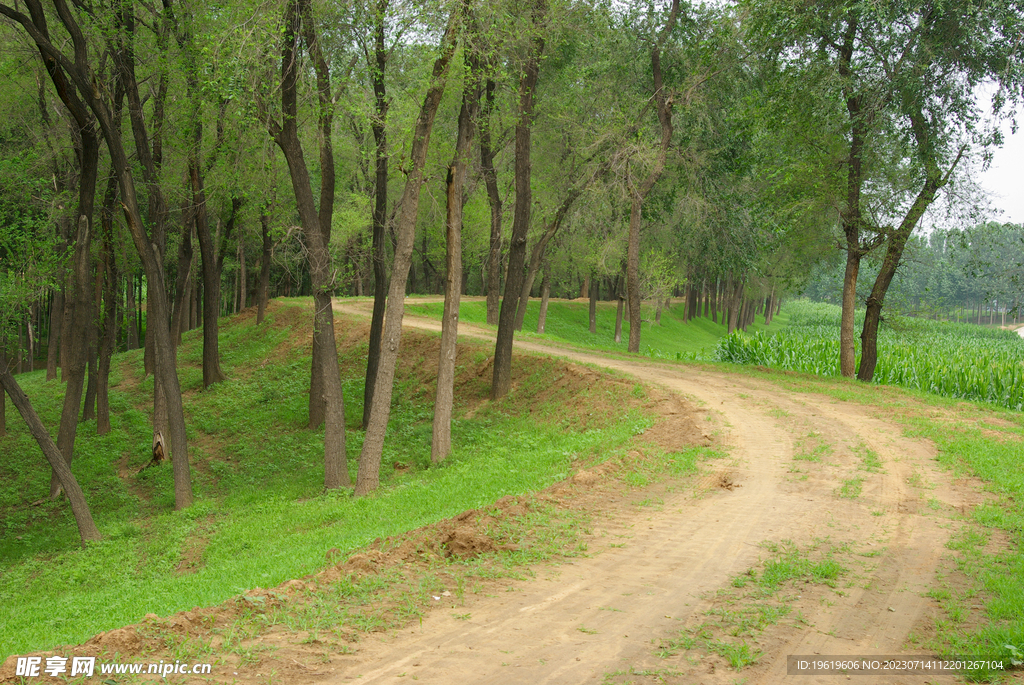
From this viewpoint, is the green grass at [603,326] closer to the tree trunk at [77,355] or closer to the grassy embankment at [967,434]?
the grassy embankment at [967,434]

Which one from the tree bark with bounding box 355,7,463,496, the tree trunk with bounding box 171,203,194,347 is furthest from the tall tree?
the tree bark with bounding box 355,7,463,496

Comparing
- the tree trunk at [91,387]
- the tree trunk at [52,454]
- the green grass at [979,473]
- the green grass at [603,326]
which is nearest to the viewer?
the green grass at [979,473]

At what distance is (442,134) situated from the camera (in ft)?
64.0

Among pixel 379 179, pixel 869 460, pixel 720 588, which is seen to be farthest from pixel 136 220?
pixel 869 460

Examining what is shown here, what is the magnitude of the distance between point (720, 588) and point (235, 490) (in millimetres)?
12794

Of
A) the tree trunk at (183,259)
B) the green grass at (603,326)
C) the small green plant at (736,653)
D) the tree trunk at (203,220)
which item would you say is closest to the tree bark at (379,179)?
the tree trunk at (203,220)

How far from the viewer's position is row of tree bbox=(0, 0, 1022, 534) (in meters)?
12.6

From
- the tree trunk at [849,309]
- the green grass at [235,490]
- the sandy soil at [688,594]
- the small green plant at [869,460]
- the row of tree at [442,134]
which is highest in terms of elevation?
the row of tree at [442,134]

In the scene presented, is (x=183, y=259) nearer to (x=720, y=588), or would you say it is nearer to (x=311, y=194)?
(x=311, y=194)

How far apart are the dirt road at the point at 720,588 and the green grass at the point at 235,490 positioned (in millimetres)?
2315

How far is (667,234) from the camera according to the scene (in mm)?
34000

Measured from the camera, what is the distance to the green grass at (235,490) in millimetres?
8648

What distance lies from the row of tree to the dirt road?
672 cm

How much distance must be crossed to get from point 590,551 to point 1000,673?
361 cm
